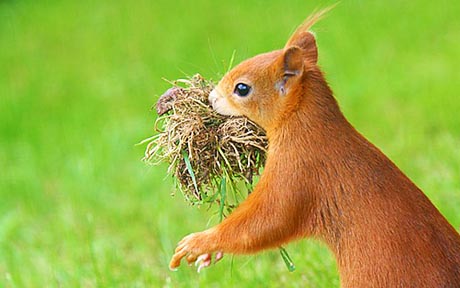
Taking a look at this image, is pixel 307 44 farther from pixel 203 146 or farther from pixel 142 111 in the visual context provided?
pixel 142 111

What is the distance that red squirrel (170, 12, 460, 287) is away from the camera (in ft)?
11.7

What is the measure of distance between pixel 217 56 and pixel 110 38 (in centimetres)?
175

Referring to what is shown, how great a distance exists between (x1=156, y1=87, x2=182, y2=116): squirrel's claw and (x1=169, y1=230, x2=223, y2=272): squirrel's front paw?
0.52 m

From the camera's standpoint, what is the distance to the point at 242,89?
3918 mm

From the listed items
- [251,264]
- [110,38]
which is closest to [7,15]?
[110,38]

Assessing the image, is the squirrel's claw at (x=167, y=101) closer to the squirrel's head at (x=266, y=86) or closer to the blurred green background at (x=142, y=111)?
the squirrel's head at (x=266, y=86)

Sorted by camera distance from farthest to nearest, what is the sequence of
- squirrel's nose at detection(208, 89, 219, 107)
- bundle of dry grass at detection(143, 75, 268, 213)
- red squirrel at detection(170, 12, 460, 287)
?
squirrel's nose at detection(208, 89, 219, 107) < bundle of dry grass at detection(143, 75, 268, 213) < red squirrel at detection(170, 12, 460, 287)

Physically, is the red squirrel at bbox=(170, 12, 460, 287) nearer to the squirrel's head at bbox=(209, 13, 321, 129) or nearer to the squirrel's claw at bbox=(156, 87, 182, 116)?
the squirrel's head at bbox=(209, 13, 321, 129)

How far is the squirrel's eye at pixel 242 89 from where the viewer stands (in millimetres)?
3910

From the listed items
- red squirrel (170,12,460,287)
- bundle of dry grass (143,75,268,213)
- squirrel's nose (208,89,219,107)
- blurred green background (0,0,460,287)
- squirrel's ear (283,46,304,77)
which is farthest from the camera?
blurred green background (0,0,460,287)

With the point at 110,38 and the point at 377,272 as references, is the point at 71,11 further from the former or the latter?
the point at 377,272

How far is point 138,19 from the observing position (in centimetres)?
1168

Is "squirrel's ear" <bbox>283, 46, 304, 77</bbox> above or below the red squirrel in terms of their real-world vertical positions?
above

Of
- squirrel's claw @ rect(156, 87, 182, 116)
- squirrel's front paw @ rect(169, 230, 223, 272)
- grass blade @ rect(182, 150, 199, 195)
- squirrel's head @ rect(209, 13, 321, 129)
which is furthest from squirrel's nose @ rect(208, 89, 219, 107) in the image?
squirrel's front paw @ rect(169, 230, 223, 272)
